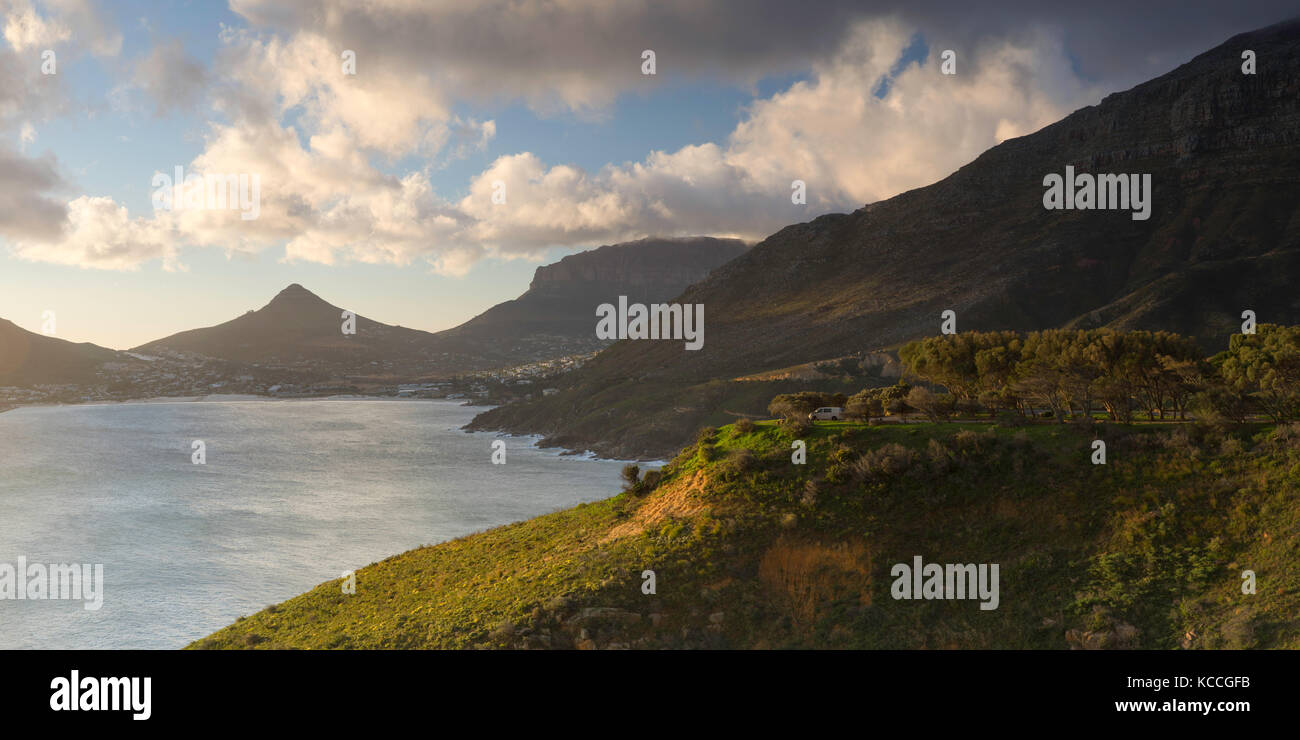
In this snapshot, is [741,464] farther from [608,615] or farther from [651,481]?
[608,615]

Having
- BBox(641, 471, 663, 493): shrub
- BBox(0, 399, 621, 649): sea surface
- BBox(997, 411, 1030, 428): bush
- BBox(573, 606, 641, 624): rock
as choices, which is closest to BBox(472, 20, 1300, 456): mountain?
BBox(0, 399, 621, 649): sea surface

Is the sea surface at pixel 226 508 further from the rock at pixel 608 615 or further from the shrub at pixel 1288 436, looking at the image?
the shrub at pixel 1288 436

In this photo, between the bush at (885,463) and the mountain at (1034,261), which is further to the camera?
the mountain at (1034,261)

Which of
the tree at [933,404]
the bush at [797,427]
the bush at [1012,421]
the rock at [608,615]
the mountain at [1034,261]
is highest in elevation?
the mountain at [1034,261]

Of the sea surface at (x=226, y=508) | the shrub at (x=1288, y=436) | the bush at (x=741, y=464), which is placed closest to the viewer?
the shrub at (x=1288, y=436)

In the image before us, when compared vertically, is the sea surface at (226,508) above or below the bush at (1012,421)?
below

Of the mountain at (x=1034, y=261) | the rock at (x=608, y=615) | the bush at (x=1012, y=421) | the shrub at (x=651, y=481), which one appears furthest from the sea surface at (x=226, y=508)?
the bush at (x=1012, y=421)

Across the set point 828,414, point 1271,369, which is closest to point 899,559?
point 828,414
